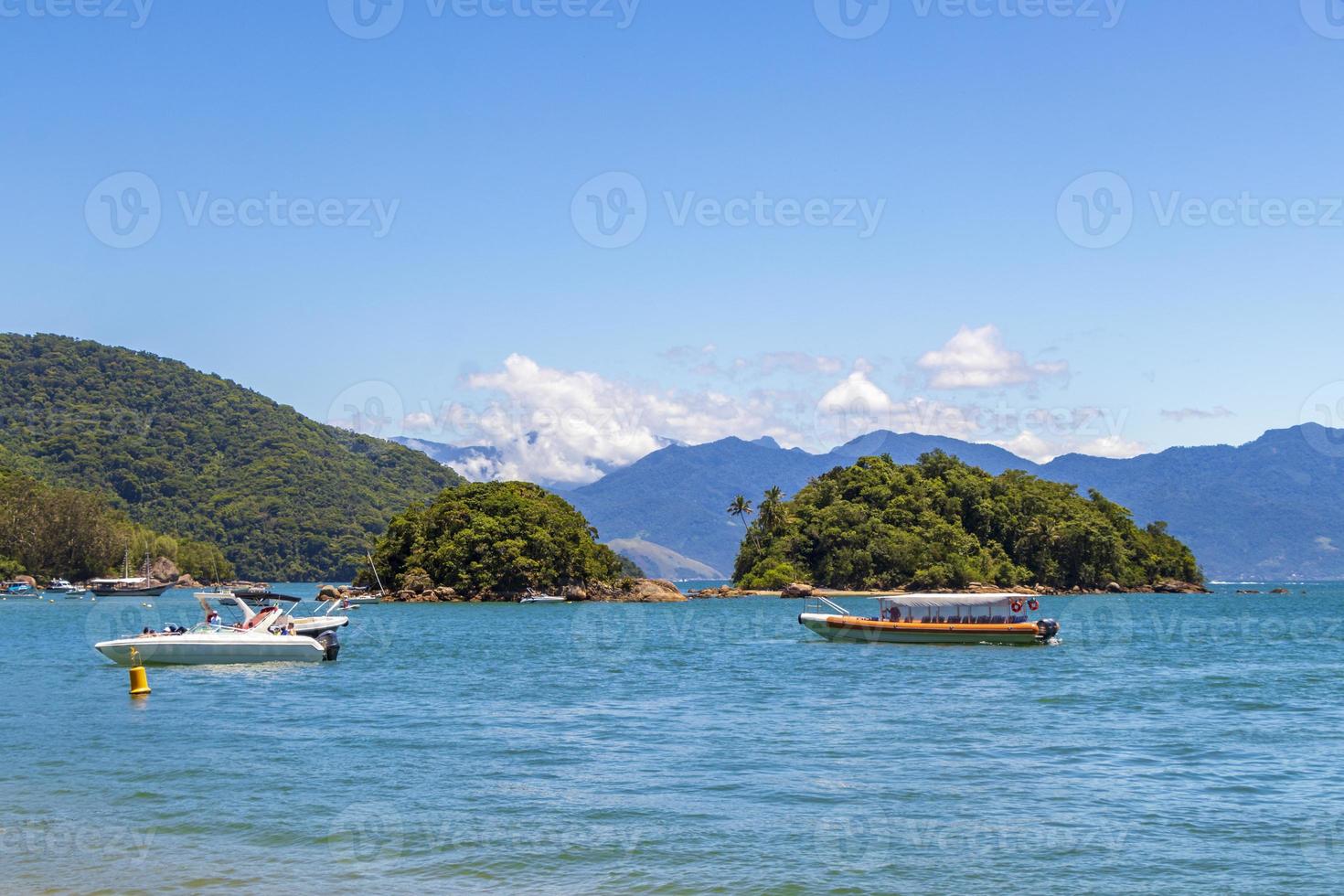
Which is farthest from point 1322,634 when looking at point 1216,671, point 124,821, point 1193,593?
point 1193,593

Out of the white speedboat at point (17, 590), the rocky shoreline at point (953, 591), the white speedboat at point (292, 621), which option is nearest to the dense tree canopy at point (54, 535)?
the white speedboat at point (17, 590)

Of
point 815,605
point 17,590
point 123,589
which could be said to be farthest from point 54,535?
point 815,605

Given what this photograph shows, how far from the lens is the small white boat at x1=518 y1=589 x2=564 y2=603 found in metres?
A: 136

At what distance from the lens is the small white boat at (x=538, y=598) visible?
447 feet

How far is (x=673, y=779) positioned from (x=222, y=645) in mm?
31560

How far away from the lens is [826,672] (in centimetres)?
5050

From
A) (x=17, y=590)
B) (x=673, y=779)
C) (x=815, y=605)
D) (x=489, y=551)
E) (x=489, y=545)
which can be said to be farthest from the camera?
(x=17, y=590)

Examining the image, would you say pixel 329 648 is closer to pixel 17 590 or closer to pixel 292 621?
pixel 292 621

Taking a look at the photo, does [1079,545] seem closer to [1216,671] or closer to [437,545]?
[437,545]

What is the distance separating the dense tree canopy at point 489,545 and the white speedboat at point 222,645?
82.7 metres

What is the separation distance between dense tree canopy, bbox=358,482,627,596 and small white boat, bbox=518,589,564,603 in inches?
35.4

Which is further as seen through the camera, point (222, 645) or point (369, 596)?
point (369, 596)

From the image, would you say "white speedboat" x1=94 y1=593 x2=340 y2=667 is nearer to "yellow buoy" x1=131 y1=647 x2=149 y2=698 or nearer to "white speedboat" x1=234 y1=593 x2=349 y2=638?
"white speedboat" x1=234 y1=593 x2=349 y2=638

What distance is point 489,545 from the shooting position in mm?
137250
